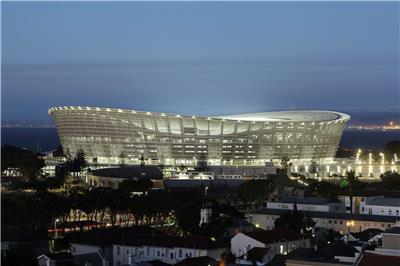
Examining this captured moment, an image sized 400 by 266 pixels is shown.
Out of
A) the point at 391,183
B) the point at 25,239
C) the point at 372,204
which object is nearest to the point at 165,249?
the point at 25,239

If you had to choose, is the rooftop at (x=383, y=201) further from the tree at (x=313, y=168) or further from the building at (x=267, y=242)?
the tree at (x=313, y=168)

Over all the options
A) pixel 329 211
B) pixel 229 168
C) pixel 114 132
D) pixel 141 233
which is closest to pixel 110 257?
pixel 141 233

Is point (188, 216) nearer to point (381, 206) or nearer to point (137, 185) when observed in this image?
point (381, 206)

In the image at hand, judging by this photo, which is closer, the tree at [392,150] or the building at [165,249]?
the building at [165,249]

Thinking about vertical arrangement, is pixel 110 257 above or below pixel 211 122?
below

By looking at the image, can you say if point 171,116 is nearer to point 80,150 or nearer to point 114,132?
point 114,132

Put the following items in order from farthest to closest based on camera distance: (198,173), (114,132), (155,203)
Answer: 1. (114,132)
2. (198,173)
3. (155,203)

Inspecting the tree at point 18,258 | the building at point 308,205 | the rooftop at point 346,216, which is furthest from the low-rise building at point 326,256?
the building at point 308,205
